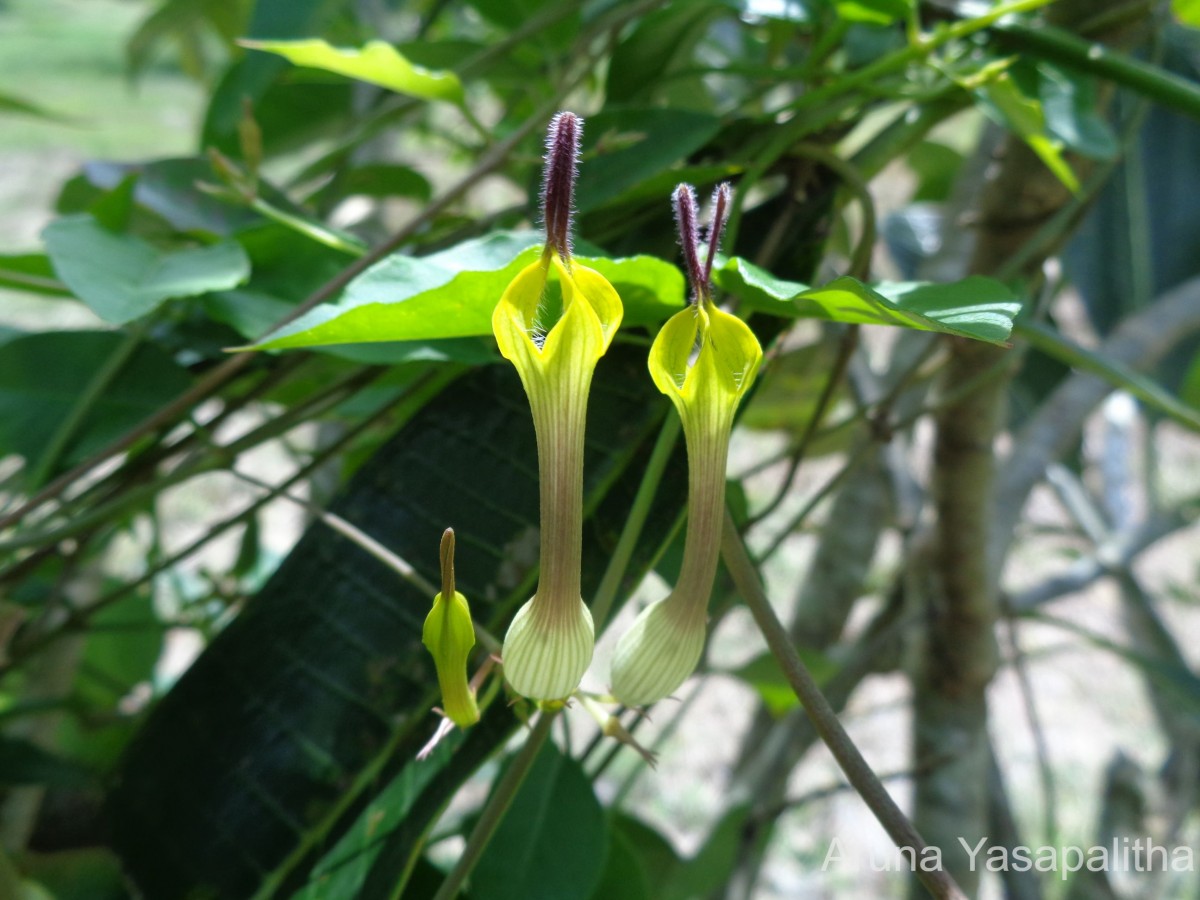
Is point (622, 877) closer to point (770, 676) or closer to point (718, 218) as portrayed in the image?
point (770, 676)

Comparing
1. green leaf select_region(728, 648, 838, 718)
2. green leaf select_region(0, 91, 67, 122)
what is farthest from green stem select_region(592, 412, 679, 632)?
green leaf select_region(0, 91, 67, 122)

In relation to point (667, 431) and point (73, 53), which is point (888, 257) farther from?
point (73, 53)

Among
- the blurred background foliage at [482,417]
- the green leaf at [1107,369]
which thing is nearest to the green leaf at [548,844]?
the blurred background foliage at [482,417]

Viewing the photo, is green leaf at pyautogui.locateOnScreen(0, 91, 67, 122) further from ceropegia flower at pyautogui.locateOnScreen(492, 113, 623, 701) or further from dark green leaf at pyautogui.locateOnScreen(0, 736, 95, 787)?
ceropegia flower at pyautogui.locateOnScreen(492, 113, 623, 701)

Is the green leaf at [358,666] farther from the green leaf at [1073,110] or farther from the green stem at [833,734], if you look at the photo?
the green leaf at [1073,110]

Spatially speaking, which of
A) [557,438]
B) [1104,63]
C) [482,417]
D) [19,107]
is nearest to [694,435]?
[557,438]

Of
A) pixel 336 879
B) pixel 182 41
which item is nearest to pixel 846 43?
pixel 336 879

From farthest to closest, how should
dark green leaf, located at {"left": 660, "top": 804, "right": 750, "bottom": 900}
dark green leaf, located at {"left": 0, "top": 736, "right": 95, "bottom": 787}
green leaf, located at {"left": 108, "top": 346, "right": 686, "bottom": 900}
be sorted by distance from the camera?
1. dark green leaf, located at {"left": 660, "top": 804, "right": 750, "bottom": 900}
2. dark green leaf, located at {"left": 0, "top": 736, "right": 95, "bottom": 787}
3. green leaf, located at {"left": 108, "top": 346, "right": 686, "bottom": 900}
